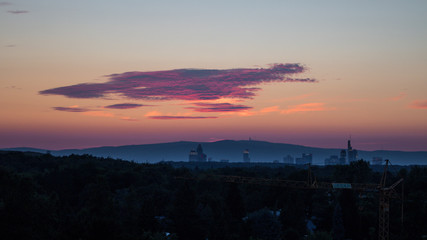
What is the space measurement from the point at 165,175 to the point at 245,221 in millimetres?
44546

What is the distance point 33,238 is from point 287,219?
4635 cm

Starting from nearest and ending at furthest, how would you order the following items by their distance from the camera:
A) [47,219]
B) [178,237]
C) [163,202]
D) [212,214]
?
[47,219] → [178,237] → [212,214] → [163,202]

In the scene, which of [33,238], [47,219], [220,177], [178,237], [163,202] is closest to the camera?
[33,238]

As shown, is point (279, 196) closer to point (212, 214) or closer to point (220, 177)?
point (220, 177)

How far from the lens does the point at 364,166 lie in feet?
416

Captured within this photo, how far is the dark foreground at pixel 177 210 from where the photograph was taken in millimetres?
50219

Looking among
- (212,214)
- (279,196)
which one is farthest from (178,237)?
(279,196)

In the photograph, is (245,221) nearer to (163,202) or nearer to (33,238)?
(163,202)

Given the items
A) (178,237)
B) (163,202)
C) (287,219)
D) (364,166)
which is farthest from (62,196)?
(364,166)

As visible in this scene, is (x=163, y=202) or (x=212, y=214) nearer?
(x=212, y=214)

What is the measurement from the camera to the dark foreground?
50219 millimetres

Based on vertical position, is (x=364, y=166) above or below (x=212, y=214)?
above

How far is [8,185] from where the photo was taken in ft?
192

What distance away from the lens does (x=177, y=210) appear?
74.4 metres
